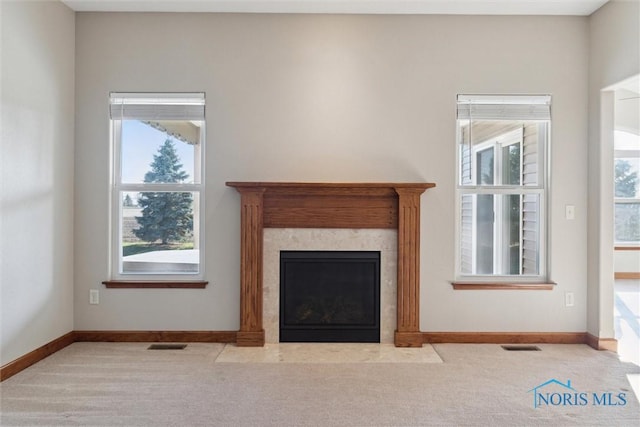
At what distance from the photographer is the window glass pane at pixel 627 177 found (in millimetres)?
6121

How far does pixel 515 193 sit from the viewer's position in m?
3.94

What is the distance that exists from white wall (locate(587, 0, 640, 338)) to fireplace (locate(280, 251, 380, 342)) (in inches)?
72.6

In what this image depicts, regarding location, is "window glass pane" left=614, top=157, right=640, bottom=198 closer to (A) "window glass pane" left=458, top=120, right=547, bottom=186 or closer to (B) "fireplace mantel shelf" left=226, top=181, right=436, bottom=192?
(A) "window glass pane" left=458, top=120, right=547, bottom=186

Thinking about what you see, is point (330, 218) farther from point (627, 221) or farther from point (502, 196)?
point (627, 221)

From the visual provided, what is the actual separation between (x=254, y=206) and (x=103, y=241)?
4.54 ft

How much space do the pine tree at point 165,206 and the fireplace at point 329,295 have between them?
0.97 metres

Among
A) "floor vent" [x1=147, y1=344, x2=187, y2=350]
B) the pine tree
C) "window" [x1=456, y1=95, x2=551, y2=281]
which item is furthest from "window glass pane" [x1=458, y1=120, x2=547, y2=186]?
"floor vent" [x1=147, y1=344, x2=187, y2=350]

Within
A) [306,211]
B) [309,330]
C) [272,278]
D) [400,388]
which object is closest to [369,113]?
[306,211]

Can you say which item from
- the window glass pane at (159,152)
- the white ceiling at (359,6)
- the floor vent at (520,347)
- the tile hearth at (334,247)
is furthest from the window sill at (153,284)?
the floor vent at (520,347)

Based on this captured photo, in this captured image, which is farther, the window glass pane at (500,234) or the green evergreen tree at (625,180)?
the green evergreen tree at (625,180)

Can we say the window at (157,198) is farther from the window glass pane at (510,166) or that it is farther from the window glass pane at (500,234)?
the window glass pane at (510,166)

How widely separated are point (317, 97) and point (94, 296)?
2.61 m

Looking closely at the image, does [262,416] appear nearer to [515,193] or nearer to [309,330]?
[309,330]

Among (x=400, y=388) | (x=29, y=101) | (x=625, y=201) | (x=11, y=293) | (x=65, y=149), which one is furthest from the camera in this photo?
(x=625, y=201)
